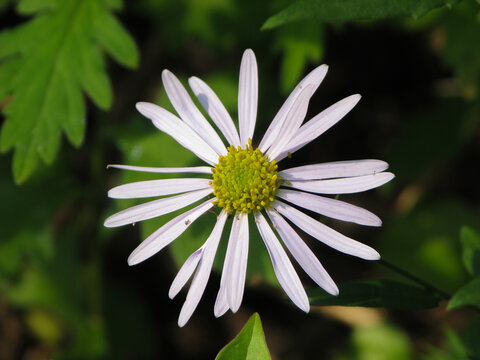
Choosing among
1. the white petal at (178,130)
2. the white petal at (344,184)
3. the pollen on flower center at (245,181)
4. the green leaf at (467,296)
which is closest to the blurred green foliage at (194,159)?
the white petal at (178,130)

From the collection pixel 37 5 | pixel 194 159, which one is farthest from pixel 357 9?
pixel 37 5

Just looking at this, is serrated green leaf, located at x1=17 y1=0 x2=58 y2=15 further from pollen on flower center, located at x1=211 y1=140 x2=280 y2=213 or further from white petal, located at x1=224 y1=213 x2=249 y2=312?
white petal, located at x1=224 y1=213 x2=249 y2=312

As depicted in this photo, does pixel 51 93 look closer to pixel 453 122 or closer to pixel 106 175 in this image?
pixel 106 175

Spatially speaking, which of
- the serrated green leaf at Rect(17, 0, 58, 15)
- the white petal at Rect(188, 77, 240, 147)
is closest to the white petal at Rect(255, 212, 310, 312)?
the white petal at Rect(188, 77, 240, 147)

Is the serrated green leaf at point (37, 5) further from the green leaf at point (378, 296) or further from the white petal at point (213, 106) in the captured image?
the green leaf at point (378, 296)

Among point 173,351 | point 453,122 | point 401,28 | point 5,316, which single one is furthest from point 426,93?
point 5,316
